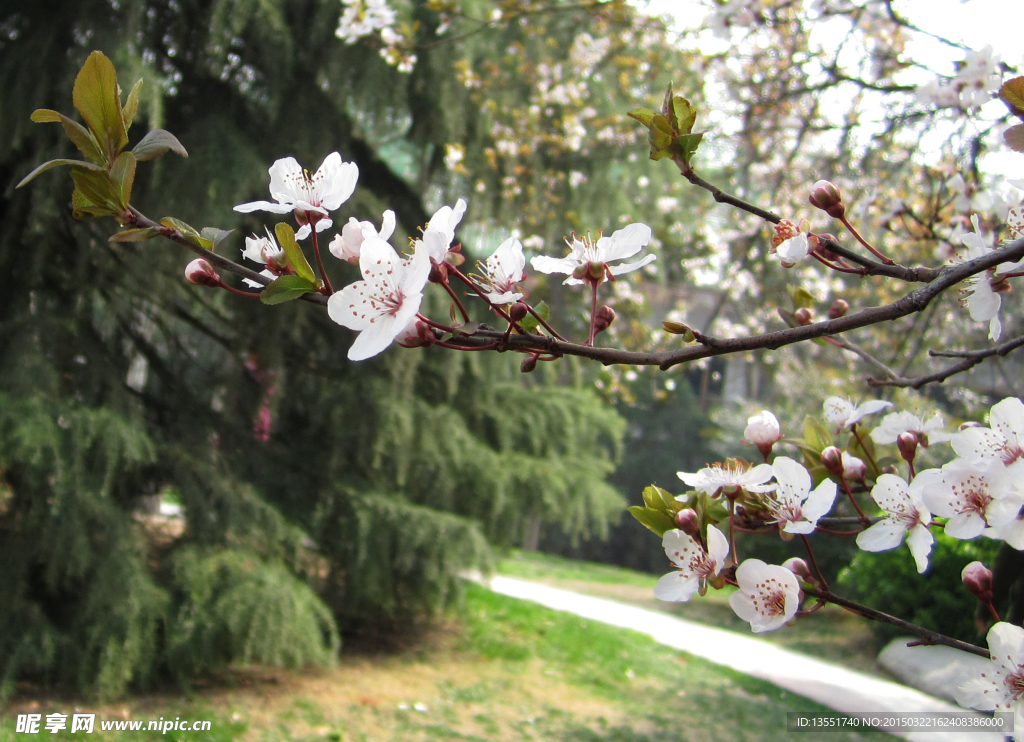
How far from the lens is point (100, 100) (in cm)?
60

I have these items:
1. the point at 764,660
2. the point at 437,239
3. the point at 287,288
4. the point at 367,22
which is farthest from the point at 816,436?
the point at 764,660

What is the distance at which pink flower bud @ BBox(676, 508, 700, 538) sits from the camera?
80cm

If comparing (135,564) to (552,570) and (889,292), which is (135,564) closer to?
(889,292)

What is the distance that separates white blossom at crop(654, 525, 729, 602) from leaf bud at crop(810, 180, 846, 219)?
Answer: 1.18 ft

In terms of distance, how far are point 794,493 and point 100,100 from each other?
0.75 meters

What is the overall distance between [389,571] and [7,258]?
2008 millimetres

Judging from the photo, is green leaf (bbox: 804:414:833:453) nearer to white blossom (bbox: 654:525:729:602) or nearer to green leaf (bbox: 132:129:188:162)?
white blossom (bbox: 654:525:729:602)

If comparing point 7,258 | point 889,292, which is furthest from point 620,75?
point 7,258

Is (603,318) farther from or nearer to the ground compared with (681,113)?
nearer to the ground

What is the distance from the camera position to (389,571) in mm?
3588

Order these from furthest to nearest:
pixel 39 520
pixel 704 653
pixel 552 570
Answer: pixel 552 570, pixel 704 653, pixel 39 520

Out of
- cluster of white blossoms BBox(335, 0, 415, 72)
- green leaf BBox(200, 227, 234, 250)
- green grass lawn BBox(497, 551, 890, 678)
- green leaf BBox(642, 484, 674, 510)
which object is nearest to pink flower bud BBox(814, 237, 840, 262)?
green leaf BBox(642, 484, 674, 510)

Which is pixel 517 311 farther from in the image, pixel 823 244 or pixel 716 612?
pixel 716 612

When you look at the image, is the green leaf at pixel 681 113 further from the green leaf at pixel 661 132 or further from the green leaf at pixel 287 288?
the green leaf at pixel 287 288
